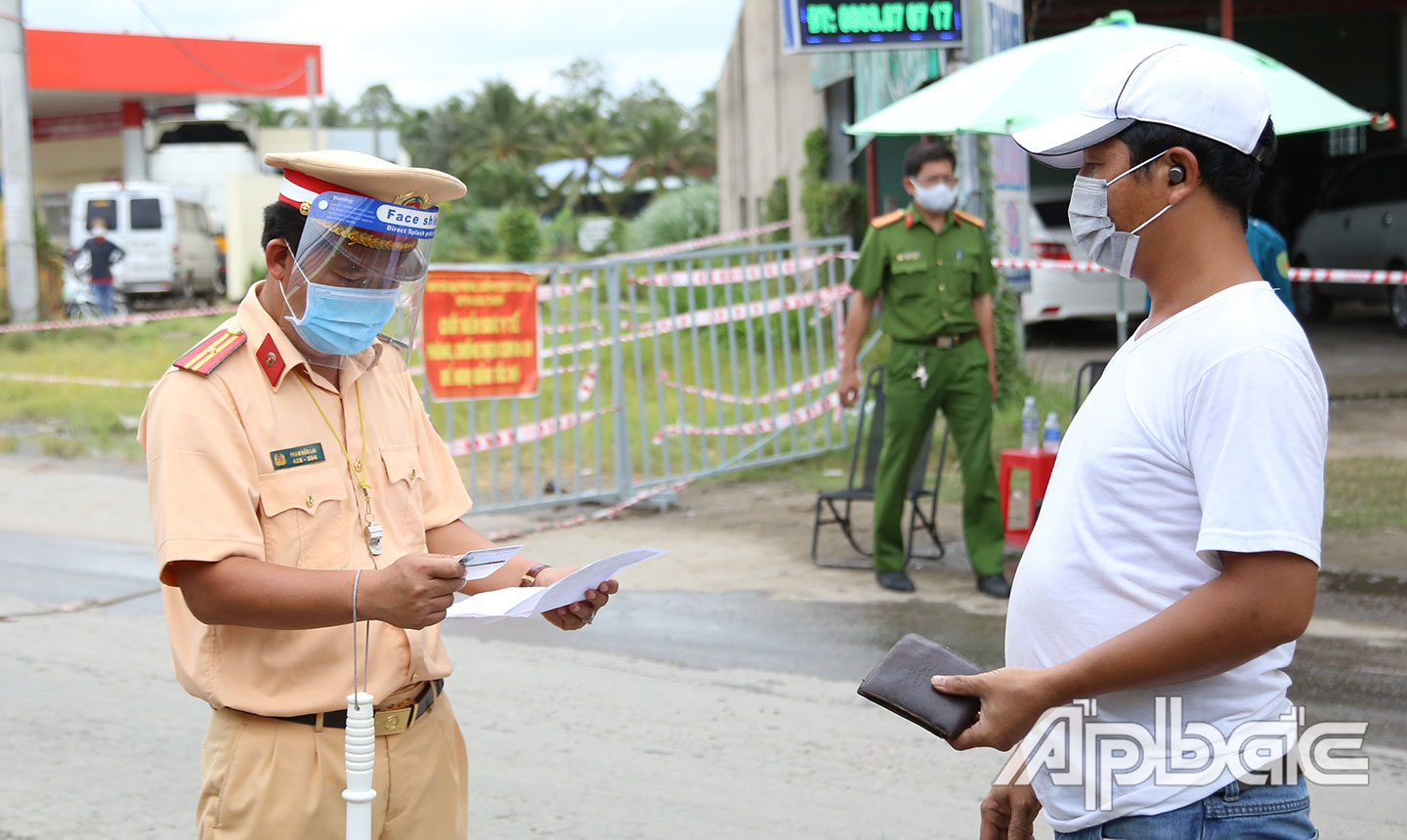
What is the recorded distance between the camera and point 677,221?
3080 centimetres

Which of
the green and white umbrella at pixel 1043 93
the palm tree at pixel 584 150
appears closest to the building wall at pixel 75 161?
the palm tree at pixel 584 150

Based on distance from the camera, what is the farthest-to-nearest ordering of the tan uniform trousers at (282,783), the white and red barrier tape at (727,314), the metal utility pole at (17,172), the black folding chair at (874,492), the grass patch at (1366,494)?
the metal utility pole at (17,172) → the white and red barrier tape at (727,314) → the grass patch at (1366,494) → the black folding chair at (874,492) → the tan uniform trousers at (282,783)

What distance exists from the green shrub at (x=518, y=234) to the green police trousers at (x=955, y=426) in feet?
81.6

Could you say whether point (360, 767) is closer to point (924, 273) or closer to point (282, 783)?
point (282, 783)

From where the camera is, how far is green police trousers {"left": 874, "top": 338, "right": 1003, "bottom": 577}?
264 inches

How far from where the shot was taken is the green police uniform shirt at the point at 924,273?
264 inches

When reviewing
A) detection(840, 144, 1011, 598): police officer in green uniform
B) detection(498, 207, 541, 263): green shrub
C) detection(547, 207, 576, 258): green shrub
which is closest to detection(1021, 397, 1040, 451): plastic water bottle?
detection(840, 144, 1011, 598): police officer in green uniform

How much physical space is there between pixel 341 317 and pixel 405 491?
1.18 feet

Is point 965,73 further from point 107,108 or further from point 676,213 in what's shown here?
point 107,108

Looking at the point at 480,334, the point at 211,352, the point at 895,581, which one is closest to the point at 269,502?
the point at 211,352

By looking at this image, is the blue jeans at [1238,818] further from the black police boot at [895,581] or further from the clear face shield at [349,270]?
the black police boot at [895,581]

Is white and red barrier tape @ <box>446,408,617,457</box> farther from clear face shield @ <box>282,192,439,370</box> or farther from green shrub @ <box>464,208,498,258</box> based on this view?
green shrub @ <box>464,208,498,258</box>

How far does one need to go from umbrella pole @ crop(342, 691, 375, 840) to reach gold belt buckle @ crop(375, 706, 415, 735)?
18 cm

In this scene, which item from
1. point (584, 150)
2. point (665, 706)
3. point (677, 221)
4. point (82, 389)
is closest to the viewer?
point (665, 706)
